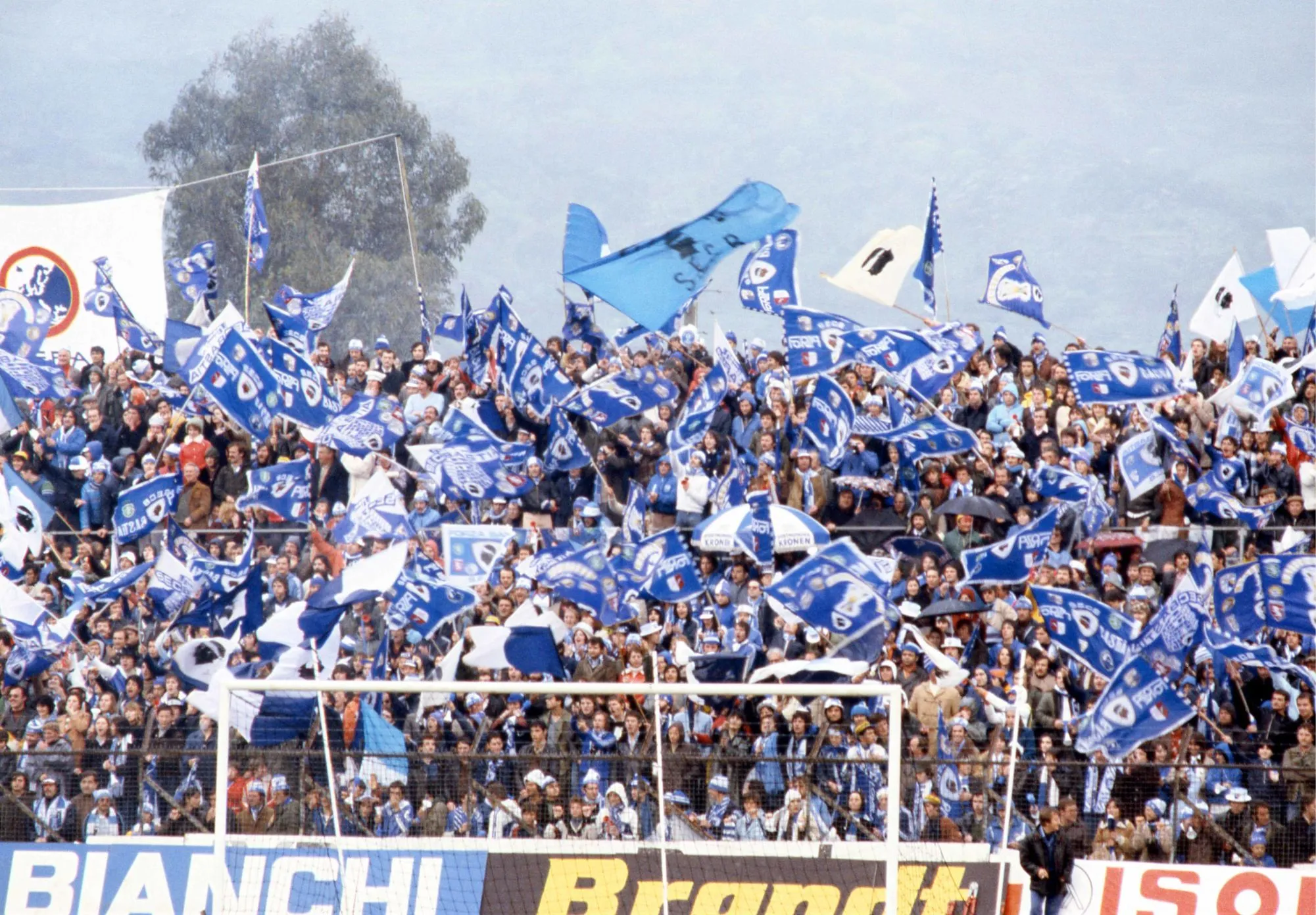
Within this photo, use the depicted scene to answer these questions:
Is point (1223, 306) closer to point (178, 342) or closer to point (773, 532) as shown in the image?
point (773, 532)

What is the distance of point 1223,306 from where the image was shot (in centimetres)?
2427

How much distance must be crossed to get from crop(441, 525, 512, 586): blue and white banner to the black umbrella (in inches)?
170

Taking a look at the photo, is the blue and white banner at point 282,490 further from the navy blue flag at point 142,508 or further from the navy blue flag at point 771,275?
the navy blue flag at point 771,275

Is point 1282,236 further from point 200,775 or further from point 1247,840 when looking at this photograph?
point 200,775

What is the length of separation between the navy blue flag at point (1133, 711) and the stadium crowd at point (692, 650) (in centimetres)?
21

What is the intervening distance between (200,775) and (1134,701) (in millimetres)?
7395

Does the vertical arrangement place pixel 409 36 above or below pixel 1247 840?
above

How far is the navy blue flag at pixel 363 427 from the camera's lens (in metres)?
20.3

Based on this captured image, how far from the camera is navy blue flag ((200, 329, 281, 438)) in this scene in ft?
66.7

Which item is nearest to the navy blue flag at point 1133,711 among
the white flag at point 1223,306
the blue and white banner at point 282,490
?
the blue and white banner at point 282,490

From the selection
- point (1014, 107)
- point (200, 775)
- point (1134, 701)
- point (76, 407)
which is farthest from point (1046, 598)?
point (1014, 107)

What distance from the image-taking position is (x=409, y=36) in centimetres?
8806

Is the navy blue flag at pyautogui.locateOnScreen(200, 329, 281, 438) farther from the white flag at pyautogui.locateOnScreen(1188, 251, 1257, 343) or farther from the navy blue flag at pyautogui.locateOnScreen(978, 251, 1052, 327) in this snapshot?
the white flag at pyautogui.locateOnScreen(1188, 251, 1257, 343)

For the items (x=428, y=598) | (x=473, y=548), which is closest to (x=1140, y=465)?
(x=473, y=548)
